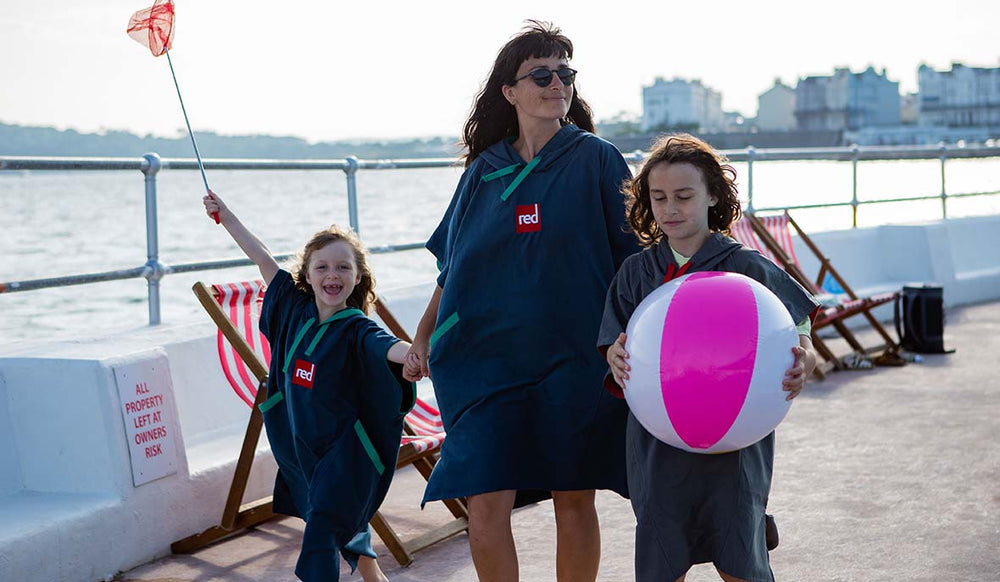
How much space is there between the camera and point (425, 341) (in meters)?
3.60

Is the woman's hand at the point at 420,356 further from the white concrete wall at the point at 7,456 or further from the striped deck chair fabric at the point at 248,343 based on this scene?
the white concrete wall at the point at 7,456

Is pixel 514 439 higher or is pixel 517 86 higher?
pixel 517 86

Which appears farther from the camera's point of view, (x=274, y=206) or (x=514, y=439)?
(x=274, y=206)

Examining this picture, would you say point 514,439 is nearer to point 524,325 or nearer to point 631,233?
point 524,325

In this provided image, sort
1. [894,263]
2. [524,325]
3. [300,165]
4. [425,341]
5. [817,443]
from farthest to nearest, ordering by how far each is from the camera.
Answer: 1. [894,263]
2. [300,165]
3. [817,443]
4. [425,341]
5. [524,325]

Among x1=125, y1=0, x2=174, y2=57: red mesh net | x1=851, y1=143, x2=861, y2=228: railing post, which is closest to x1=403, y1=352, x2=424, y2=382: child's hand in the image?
x1=125, y1=0, x2=174, y2=57: red mesh net

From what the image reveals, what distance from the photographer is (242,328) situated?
5.08 m

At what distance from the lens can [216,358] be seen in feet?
17.9

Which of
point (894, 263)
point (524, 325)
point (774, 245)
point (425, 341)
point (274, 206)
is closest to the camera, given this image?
point (524, 325)

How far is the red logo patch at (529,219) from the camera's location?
3.34m

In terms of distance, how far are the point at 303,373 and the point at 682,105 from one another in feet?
138

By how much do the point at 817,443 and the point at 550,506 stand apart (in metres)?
1.73

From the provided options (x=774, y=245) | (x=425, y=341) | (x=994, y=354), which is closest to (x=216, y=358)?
(x=425, y=341)

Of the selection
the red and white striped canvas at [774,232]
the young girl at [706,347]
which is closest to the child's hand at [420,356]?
the young girl at [706,347]
